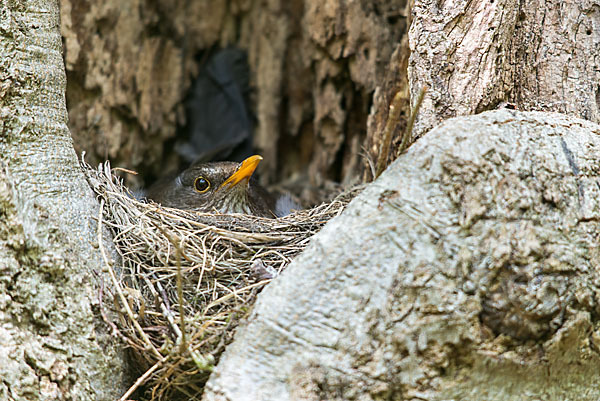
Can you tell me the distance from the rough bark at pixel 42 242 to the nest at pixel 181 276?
0.10m

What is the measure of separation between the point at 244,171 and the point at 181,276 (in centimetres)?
104

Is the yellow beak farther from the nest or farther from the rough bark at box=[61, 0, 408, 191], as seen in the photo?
the rough bark at box=[61, 0, 408, 191]

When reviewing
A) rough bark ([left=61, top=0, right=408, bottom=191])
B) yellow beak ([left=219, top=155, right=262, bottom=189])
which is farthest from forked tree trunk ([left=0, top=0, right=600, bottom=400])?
yellow beak ([left=219, top=155, right=262, bottom=189])

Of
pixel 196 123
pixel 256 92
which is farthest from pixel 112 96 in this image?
pixel 256 92

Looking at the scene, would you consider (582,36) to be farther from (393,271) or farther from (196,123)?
(196,123)

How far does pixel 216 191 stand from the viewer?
352 cm

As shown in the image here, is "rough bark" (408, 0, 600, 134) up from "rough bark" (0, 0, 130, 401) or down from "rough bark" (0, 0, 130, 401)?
up

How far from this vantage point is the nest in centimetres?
217

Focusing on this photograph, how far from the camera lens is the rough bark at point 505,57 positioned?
8.48 feet

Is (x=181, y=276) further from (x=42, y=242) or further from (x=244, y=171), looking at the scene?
(x=244, y=171)

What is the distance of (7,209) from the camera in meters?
2.19

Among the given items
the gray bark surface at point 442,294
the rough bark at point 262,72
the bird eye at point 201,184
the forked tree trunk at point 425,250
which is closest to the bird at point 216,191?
the bird eye at point 201,184

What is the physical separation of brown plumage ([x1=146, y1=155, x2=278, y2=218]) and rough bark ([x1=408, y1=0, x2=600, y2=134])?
3.87ft

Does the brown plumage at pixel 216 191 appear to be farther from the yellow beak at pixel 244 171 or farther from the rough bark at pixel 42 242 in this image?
the rough bark at pixel 42 242
